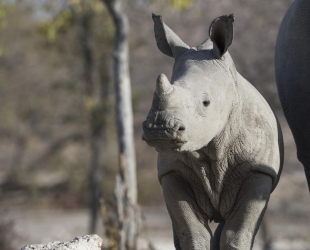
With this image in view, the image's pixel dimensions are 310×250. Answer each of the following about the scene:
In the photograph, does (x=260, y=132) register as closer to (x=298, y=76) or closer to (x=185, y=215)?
(x=185, y=215)

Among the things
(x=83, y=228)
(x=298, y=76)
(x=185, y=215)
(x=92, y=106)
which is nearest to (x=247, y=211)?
(x=185, y=215)

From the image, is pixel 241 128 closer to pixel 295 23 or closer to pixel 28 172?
pixel 295 23

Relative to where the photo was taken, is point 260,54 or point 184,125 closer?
point 184,125

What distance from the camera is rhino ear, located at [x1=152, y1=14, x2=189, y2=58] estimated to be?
156 inches

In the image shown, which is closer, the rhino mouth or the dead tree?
the rhino mouth

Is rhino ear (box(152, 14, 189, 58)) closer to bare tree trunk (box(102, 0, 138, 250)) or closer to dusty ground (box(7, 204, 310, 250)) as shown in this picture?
bare tree trunk (box(102, 0, 138, 250))

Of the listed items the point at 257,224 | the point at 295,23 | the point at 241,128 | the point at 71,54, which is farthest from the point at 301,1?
the point at 71,54

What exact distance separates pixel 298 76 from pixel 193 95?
1.34m

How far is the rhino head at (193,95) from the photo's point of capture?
3.32 m

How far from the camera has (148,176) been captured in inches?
763

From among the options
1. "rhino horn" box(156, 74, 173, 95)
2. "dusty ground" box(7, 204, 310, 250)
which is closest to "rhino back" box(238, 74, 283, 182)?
"rhino horn" box(156, 74, 173, 95)

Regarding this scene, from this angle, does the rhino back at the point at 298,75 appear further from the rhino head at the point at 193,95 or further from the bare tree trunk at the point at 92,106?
the bare tree trunk at the point at 92,106

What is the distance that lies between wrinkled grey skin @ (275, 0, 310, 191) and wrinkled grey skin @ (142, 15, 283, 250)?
1.70 feet

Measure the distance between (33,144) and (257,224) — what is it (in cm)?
2470
